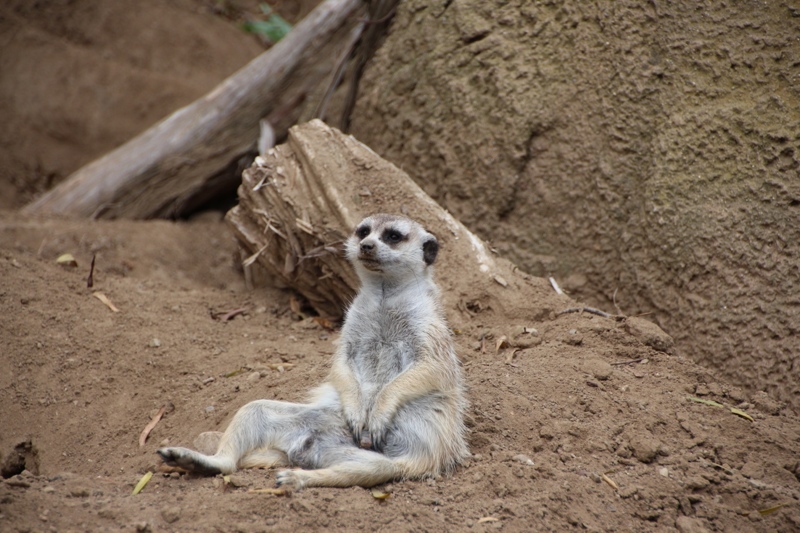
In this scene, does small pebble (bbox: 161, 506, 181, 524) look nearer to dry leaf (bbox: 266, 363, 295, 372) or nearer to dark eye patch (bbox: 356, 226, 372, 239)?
dry leaf (bbox: 266, 363, 295, 372)

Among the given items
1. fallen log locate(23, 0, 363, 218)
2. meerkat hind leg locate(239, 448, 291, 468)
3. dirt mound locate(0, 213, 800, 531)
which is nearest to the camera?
dirt mound locate(0, 213, 800, 531)

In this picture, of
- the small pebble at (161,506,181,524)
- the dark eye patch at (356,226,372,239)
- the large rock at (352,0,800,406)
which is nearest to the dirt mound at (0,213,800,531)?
the small pebble at (161,506,181,524)

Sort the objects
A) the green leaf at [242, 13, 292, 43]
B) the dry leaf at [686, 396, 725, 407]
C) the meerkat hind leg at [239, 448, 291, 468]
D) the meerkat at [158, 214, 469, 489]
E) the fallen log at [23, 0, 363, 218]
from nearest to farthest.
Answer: the meerkat at [158, 214, 469, 489]
the meerkat hind leg at [239, 448, 291, 468]
the dry leaf at [686, 396, 725, 407]
the fallen log at [23, 0, 363, 218]
the green leaf at [242, 13, 292, 43]

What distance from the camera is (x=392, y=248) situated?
3.21 metres

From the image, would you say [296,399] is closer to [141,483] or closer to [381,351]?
[381,351]

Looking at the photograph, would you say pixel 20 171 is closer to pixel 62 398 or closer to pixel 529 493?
pixel 62 398

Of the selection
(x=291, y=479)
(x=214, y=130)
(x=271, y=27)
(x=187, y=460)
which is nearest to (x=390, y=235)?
(x=291, y=479)

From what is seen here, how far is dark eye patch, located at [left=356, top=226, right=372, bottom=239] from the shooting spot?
334 centimetres

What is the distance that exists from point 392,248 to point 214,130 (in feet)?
9.70

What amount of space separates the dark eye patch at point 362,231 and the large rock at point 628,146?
4.79 feet

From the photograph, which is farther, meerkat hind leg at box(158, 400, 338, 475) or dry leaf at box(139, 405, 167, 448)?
dry leaf at box(139, 405, 167, 448)

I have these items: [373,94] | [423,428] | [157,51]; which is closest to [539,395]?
[423,428]

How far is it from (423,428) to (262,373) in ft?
3.51

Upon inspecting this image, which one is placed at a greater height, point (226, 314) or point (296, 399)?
point (296, 399)
